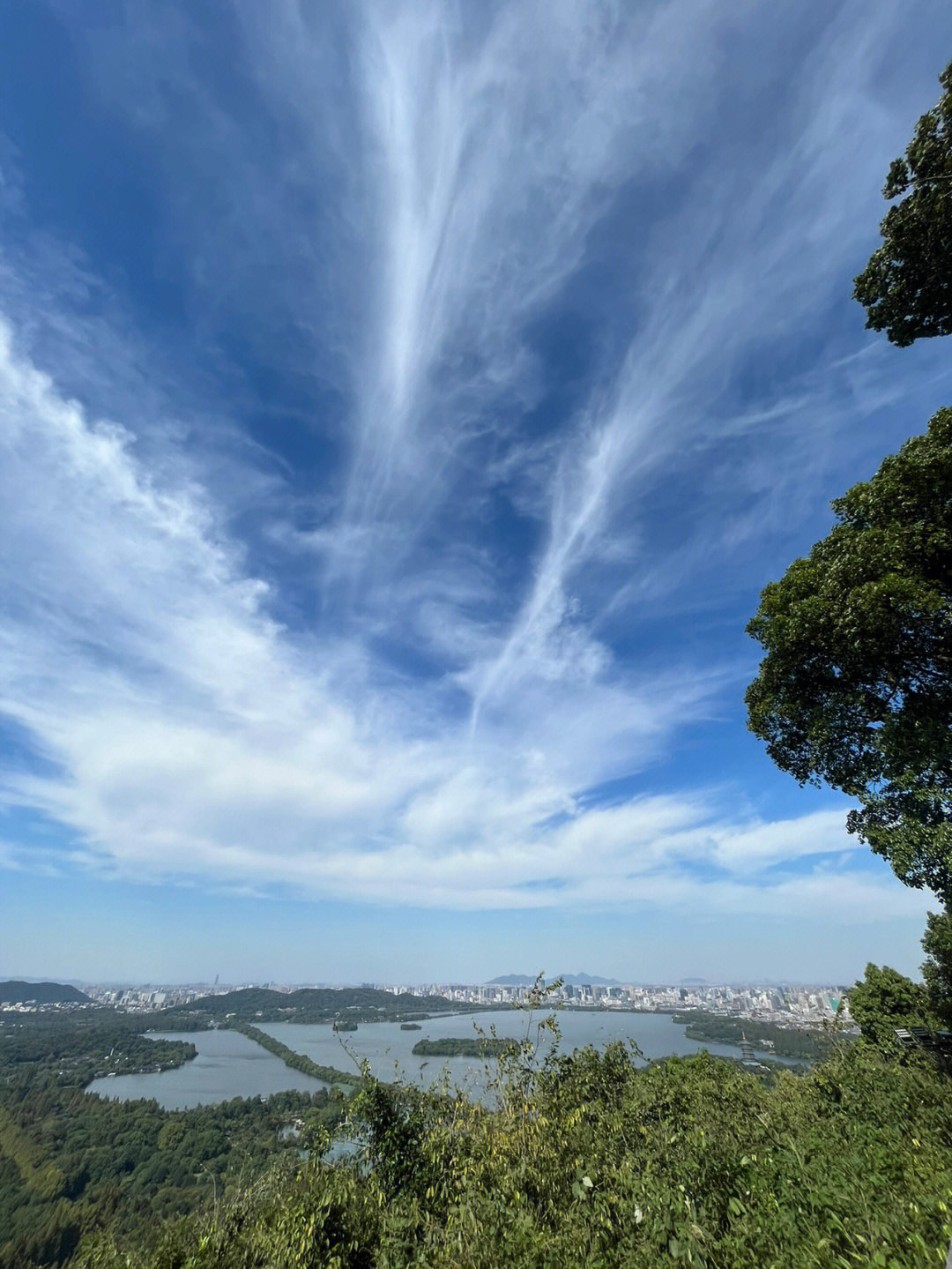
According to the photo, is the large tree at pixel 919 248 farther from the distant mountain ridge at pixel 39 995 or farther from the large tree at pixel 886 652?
the distant mountain ridge at pixel 39 995

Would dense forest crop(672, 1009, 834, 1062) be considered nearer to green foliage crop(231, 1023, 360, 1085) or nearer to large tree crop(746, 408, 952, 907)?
green foliage crop(231, 1023, 360, 1085)

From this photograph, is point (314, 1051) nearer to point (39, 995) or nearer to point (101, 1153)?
point (101, 1153)

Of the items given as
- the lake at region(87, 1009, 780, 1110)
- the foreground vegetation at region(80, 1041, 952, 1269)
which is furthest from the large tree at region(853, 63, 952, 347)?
the lake at region(87, 1009, 780, 1110)

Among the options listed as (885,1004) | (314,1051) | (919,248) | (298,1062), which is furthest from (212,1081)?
(919,248)

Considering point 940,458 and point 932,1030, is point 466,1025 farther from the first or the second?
point 940,458

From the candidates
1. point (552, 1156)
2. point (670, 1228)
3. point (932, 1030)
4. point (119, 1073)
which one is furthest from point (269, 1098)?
point (670, 1228)

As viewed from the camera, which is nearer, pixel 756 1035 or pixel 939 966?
pixel 939 966
